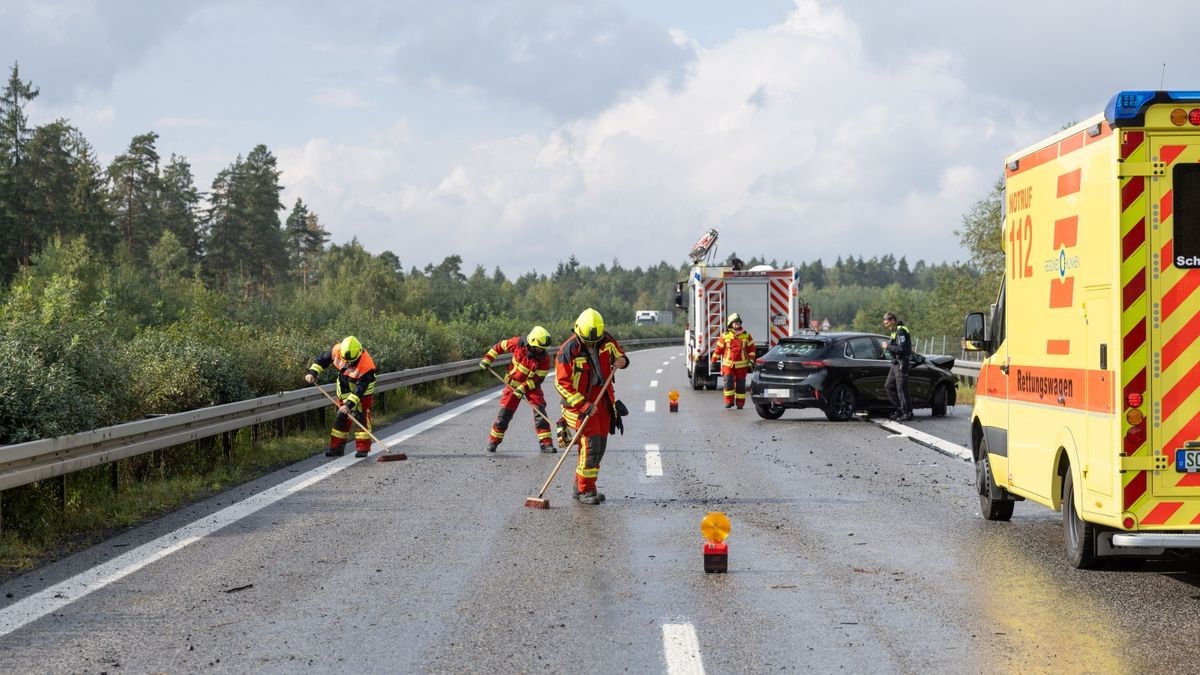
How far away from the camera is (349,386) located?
16750 mm

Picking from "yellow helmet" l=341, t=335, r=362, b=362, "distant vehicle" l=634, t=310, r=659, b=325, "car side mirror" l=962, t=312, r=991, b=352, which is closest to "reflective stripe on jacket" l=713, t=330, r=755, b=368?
"yellow helmet" l=341, t=335, r=362, b=362

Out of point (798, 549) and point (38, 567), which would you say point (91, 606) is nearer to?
point (38, 567)

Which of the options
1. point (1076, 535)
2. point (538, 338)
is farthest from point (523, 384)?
point (1076, 535)

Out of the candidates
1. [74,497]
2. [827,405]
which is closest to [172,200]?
[827,405]

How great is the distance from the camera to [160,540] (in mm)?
9695

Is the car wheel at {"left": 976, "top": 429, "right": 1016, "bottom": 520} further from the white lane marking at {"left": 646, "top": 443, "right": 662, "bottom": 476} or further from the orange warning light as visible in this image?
the white lane marking at {"left": 646, "top": 443, "right": 662, "bottom": 476}

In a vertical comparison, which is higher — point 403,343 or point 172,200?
point 172,200

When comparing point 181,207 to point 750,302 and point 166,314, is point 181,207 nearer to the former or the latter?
point 166,314

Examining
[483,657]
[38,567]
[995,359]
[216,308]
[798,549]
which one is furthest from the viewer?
[216,308]

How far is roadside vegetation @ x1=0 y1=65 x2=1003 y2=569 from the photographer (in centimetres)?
1098

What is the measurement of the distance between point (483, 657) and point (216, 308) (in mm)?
48609

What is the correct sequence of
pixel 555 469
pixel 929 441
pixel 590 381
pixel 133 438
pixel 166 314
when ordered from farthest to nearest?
pixel 166 314, pixel 929 441, pixel 590 381, pixel 555 469, pixel 133 438

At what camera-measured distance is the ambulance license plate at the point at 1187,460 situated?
7.32 metres

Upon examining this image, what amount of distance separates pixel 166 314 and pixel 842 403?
33.2 m
